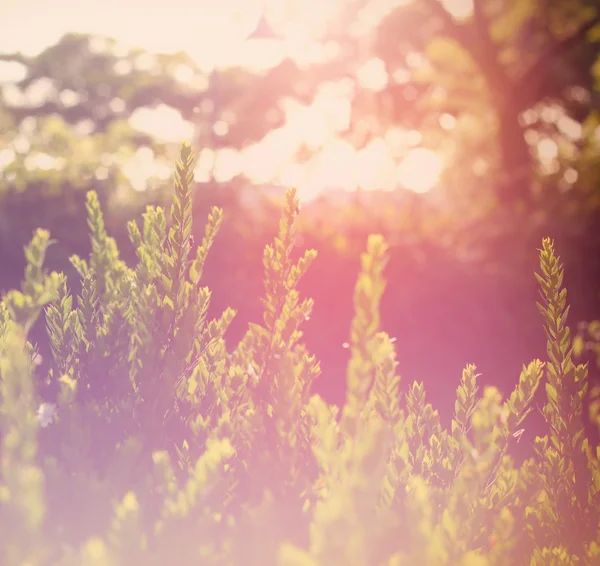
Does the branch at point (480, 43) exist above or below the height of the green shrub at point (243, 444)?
above

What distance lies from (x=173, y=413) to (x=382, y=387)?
0.80m

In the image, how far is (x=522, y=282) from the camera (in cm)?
857

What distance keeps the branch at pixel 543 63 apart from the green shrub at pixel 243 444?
1249cm

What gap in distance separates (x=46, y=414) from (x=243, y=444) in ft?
2.43

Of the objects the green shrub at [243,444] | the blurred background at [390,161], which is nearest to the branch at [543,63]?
A: the blurred background at [390,161]

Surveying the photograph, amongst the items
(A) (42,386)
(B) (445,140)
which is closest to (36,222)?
(A) (42,386)

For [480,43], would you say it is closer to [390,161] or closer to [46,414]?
[390,161]

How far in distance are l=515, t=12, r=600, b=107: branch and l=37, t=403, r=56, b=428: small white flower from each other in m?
13.3

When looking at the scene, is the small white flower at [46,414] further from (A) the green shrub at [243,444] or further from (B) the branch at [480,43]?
(B) the branch at [480,43]

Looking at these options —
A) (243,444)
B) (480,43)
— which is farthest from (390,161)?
(243,444)

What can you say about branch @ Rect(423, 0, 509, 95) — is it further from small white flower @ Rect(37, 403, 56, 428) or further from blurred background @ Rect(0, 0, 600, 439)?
small white flower @ Rect(37, 403, 56, 428)

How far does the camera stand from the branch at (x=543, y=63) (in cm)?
1340

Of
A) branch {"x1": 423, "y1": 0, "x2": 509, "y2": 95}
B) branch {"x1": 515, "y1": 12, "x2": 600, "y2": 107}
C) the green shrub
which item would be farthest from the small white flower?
branch {"x1": 515, "y1": 12, "x2": 600, "y2": 107}

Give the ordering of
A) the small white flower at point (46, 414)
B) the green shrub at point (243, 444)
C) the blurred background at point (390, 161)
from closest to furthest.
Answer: the green shrub at point (243, 444)
the small white flower at point (46, 414)
the blurred background at point (390, 161)
